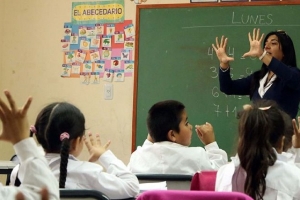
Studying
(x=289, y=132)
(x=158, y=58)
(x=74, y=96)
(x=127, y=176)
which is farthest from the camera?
(x=74, y=96)

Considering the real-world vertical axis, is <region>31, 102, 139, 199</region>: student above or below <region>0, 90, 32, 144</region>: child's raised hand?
below

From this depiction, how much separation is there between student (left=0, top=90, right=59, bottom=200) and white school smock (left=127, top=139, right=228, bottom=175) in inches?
58.1

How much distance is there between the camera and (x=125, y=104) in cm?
480

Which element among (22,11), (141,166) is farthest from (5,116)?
(22,11)

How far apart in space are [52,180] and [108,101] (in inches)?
141

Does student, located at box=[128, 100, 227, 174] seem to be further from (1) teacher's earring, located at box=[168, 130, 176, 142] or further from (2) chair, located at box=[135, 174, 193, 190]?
(2) chair, located at box=[135, 174, 193, 190]

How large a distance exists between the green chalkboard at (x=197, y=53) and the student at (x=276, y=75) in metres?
0.75

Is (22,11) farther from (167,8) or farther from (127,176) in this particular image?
(127,176)

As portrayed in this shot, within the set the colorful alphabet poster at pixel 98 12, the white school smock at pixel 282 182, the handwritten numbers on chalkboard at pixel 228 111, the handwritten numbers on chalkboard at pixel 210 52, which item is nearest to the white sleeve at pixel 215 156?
the white school smock at pixel 282 182

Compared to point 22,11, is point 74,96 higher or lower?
lower

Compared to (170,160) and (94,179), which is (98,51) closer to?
(170,160)

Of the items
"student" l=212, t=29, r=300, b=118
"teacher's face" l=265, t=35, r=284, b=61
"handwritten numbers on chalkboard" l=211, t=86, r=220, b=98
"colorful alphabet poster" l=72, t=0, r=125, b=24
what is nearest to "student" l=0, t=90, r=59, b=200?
"student" l=212, t=29, r=300, b=118

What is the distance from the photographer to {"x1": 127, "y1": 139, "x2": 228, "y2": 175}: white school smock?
8.99 ft

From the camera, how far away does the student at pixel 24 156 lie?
1251mm
